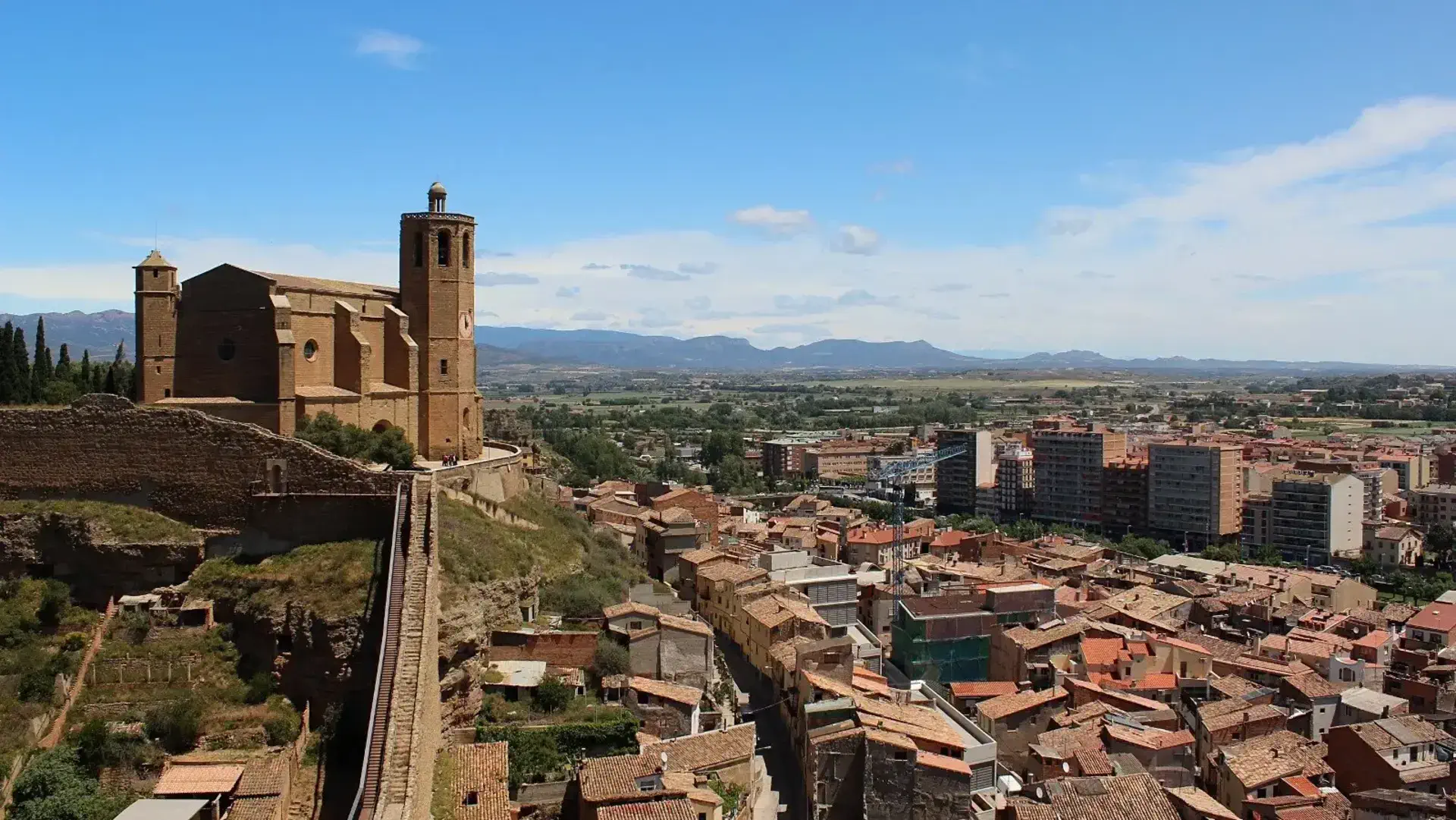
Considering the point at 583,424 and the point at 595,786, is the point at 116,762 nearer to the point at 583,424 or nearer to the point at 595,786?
the point at 595,786

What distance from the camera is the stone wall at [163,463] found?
22094 mm

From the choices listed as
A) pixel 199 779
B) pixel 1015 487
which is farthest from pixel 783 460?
pixel 199 779

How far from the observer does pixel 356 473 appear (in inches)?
868

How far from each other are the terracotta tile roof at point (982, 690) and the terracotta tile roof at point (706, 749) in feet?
24.8

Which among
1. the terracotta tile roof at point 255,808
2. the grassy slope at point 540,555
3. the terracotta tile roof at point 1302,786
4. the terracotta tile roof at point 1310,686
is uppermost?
the grassy slope at point 540,555

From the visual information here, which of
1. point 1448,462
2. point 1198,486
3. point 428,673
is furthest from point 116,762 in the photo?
point 1448,462

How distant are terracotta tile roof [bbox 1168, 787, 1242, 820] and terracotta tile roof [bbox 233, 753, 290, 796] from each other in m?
14.5

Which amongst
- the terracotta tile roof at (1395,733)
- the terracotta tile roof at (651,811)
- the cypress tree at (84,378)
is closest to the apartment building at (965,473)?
the terracotta tile roof at (1395,733)

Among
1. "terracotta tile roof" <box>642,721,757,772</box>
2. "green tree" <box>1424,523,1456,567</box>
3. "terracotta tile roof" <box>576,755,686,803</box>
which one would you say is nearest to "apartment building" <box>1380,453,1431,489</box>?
"green tree" <box>1424,523,1456,567</box>

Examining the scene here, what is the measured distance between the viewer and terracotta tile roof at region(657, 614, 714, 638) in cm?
2408

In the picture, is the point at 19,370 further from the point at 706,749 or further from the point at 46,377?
the point at 706,749

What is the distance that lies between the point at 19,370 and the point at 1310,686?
105 ft

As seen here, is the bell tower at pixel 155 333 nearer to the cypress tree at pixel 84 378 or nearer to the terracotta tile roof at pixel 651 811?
the cypress tree at pixel 84 378

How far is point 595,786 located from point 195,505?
971cm
